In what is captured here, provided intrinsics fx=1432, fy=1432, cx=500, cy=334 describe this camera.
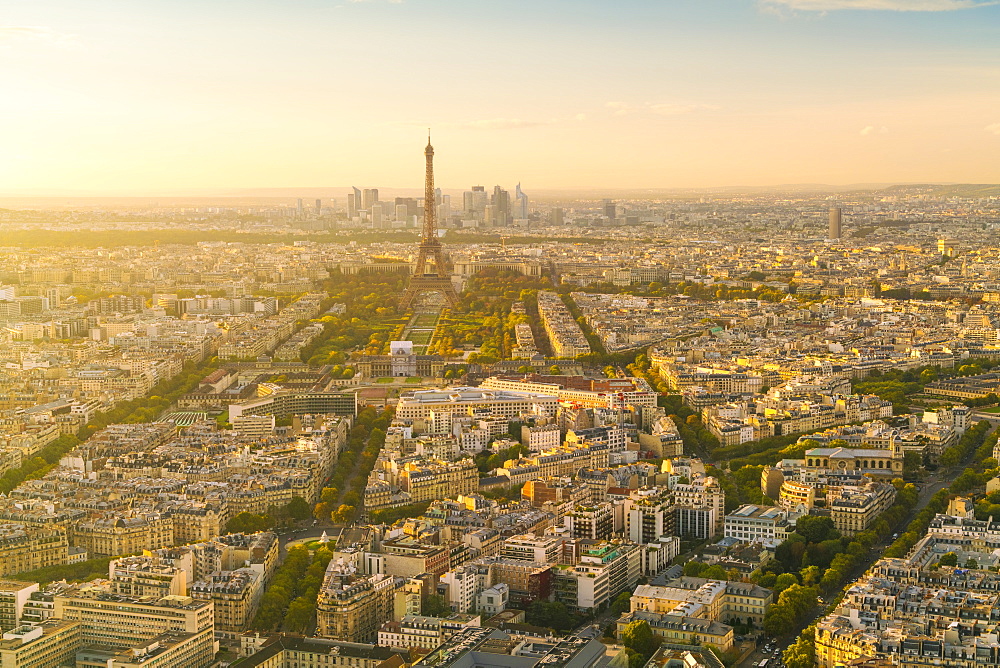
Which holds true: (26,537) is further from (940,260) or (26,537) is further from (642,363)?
(940,260)

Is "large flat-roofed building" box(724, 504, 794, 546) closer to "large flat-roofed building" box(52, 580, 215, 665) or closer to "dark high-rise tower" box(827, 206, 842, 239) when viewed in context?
"large flat-roofed building" box(52, 580, 215, 665)

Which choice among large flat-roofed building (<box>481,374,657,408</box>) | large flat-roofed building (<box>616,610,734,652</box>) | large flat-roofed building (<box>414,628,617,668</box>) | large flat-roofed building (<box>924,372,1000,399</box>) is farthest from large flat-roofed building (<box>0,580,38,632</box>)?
large flat-roofed building (<box>924,372,1000,399</box>)

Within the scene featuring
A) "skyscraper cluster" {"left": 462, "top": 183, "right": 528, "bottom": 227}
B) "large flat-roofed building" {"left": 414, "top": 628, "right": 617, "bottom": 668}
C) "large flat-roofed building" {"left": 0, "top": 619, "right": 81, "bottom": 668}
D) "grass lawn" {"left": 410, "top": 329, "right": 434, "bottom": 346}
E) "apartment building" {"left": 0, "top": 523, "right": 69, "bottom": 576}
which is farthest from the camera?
"skyscraper cluster" {"left": 462, "top": 183, "right": 528, "bottom": 227}

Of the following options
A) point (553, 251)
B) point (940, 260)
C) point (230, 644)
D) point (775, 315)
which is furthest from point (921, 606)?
point (553, 251)

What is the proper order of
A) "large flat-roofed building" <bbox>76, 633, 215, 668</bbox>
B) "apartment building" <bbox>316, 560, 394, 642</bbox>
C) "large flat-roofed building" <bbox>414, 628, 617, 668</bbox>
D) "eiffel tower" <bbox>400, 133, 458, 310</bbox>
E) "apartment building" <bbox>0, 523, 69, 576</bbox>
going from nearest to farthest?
1. "large flat-roofed building" <bbox>414, 628, 617, 668</bbox>
2. "large flat-roofed building" <bbox>76, 633, 215, 668</bbox>
3. "apartment building" <bbox>316, 560, 394, 642</bbox>
4. "apartment building" <bbox>0, 523, 69, 576</bbox>
5. "eiffel tower" <bbox>400, 133, 458, 310</bbox>

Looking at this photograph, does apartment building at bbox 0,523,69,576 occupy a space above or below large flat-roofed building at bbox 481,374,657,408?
below

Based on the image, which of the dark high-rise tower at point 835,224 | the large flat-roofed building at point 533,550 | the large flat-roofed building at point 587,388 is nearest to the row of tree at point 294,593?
the large flat-roofed building at point 533,550

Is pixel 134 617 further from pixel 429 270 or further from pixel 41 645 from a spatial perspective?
pixel 429 270
